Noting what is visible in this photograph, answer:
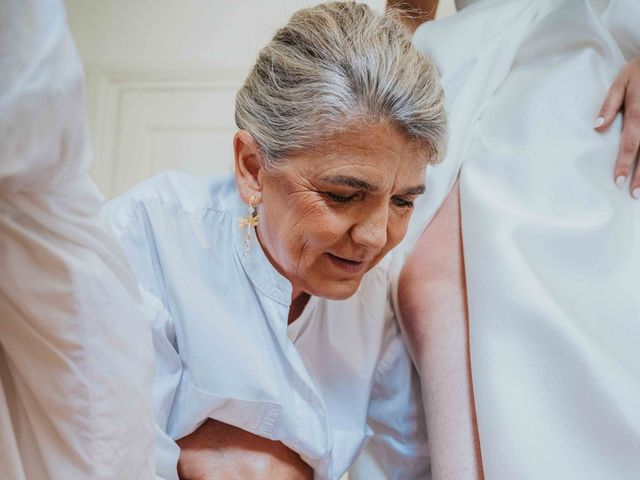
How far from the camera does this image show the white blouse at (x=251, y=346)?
3.63ft

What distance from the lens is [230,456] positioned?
1.13 meters

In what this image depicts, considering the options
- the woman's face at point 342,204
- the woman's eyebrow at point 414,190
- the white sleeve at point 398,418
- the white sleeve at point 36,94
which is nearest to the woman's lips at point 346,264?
the woman's face at point 342,204

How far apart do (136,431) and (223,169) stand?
2087 mm

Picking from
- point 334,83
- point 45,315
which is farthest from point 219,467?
point 45,315

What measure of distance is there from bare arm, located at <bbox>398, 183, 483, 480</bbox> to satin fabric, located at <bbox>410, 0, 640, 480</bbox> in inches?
1.7

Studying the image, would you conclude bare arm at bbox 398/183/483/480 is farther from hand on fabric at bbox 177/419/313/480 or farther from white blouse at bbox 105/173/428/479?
hand on fabric at bbox 177/419/313/480

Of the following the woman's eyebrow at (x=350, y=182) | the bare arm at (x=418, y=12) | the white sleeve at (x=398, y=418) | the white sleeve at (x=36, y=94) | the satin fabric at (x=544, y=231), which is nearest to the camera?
Result: the white sleeve at (x=36, y=94)

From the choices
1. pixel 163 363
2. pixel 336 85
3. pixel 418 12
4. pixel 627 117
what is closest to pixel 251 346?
pixel 163 363

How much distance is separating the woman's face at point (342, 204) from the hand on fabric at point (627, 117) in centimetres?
29

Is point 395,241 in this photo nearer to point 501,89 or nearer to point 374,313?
point 374,313

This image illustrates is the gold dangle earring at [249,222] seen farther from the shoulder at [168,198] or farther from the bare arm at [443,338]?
the bare arm at [443,338]

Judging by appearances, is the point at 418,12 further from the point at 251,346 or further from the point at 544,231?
the point at 251,346

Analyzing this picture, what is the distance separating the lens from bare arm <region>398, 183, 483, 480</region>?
3.46ft

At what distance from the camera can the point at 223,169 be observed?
2.62 meters
